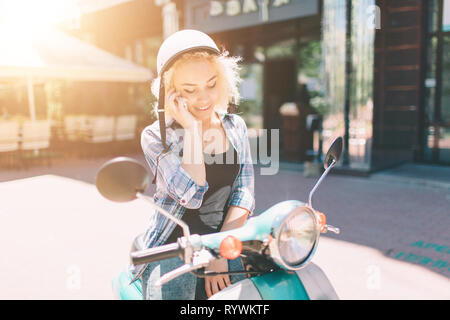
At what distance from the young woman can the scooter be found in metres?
0.28

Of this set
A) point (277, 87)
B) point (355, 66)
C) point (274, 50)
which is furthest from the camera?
point (277, 87)

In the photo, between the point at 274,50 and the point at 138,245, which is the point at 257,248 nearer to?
the point at 138,245

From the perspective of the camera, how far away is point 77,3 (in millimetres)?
14477

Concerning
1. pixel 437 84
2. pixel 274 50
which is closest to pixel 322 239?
pixel 437 84

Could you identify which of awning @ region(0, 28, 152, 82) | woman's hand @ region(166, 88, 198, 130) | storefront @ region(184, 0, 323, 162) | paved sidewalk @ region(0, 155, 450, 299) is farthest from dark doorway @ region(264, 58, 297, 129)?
woman's hand @ region(166, 88, 198, 130)

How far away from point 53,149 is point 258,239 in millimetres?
11714

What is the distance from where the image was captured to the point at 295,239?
1.35 m

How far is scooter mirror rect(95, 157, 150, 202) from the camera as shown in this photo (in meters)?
1.26

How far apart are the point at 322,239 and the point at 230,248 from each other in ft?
10.7

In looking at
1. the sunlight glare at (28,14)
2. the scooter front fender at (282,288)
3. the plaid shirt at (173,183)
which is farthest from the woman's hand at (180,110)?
the sunlight glare at (28,14)

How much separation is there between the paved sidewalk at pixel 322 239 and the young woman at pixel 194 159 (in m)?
1.68

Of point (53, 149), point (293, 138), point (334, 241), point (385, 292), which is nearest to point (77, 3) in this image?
point (53, 149)

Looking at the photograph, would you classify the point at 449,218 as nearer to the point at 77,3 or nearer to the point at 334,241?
the point at 334,241

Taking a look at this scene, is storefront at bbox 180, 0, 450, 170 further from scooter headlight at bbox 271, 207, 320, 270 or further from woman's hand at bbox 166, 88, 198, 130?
scooter headlight at bbox 271, 207, 320, 270
